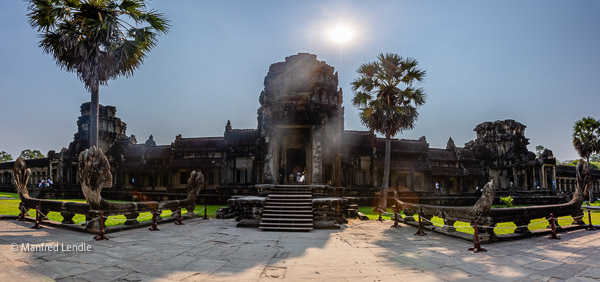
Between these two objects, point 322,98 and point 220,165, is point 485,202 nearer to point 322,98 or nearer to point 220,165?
point 322,98

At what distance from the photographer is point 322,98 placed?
17.4 meters

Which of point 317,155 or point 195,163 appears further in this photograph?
point 195,163

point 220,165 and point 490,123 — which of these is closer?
point 220,165

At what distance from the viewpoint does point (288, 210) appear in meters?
12.6

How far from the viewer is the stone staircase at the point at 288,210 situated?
38.1 ft

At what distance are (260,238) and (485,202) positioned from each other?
20.9 feet

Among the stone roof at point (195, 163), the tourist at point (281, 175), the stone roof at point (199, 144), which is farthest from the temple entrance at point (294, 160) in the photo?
the stone roof at point (199, 144)

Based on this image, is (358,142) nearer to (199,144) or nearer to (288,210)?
(199,144)

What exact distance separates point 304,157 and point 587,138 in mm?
29512

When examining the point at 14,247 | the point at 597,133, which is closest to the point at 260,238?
the point at 14,247

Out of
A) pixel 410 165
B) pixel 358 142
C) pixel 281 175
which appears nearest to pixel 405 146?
pixel 410 165

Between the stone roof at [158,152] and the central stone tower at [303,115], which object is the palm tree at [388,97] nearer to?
the central stone tower at [303,115]

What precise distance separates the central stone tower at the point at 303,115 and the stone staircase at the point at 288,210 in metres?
2.01

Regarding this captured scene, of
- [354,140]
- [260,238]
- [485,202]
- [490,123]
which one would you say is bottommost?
[260,238]
